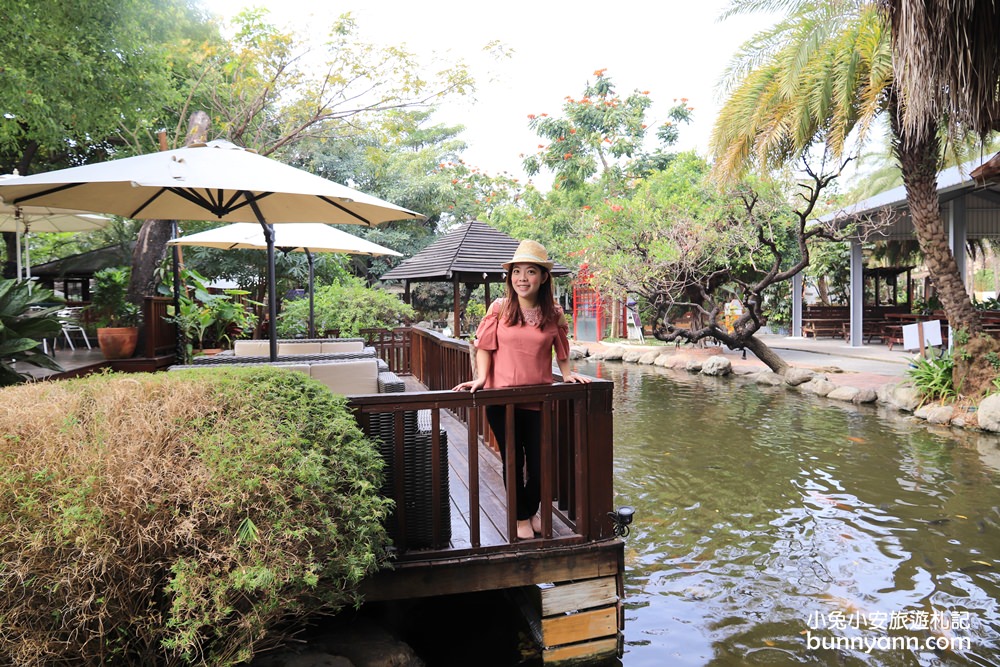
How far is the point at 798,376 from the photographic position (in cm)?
1314

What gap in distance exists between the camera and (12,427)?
8.07 feet

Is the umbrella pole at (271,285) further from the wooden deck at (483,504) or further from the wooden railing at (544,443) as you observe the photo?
the wooden railing at (544,443)

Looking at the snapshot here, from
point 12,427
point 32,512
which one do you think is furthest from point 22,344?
point 32,512

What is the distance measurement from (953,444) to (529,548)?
7.33 meters

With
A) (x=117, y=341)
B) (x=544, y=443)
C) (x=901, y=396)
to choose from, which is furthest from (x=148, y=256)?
(x=901, y=396)

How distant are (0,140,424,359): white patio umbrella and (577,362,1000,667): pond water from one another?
360 centimetres

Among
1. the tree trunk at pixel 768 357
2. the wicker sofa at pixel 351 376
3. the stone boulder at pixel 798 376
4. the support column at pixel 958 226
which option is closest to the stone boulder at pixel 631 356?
the tree trunk at pixel 768 357

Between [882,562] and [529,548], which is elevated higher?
[529,548]

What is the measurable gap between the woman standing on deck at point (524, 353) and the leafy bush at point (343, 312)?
8947 mm

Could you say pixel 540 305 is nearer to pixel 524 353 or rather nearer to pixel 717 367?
pixel 524 353

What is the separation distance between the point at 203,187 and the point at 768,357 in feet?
41.1

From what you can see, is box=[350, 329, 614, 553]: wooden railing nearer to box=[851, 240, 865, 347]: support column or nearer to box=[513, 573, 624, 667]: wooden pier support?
box=[513, 573, 624, 667]: wooden pier support

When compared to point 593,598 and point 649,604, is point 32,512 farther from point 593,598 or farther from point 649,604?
point 649,604

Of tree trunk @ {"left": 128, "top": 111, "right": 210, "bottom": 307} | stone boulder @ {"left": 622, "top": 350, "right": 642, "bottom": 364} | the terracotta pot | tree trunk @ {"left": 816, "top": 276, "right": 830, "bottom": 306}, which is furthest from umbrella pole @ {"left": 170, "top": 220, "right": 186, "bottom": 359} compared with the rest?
tree trunk @ {"left": 816, "top": 276, "right": 830, "bottom": 306}
